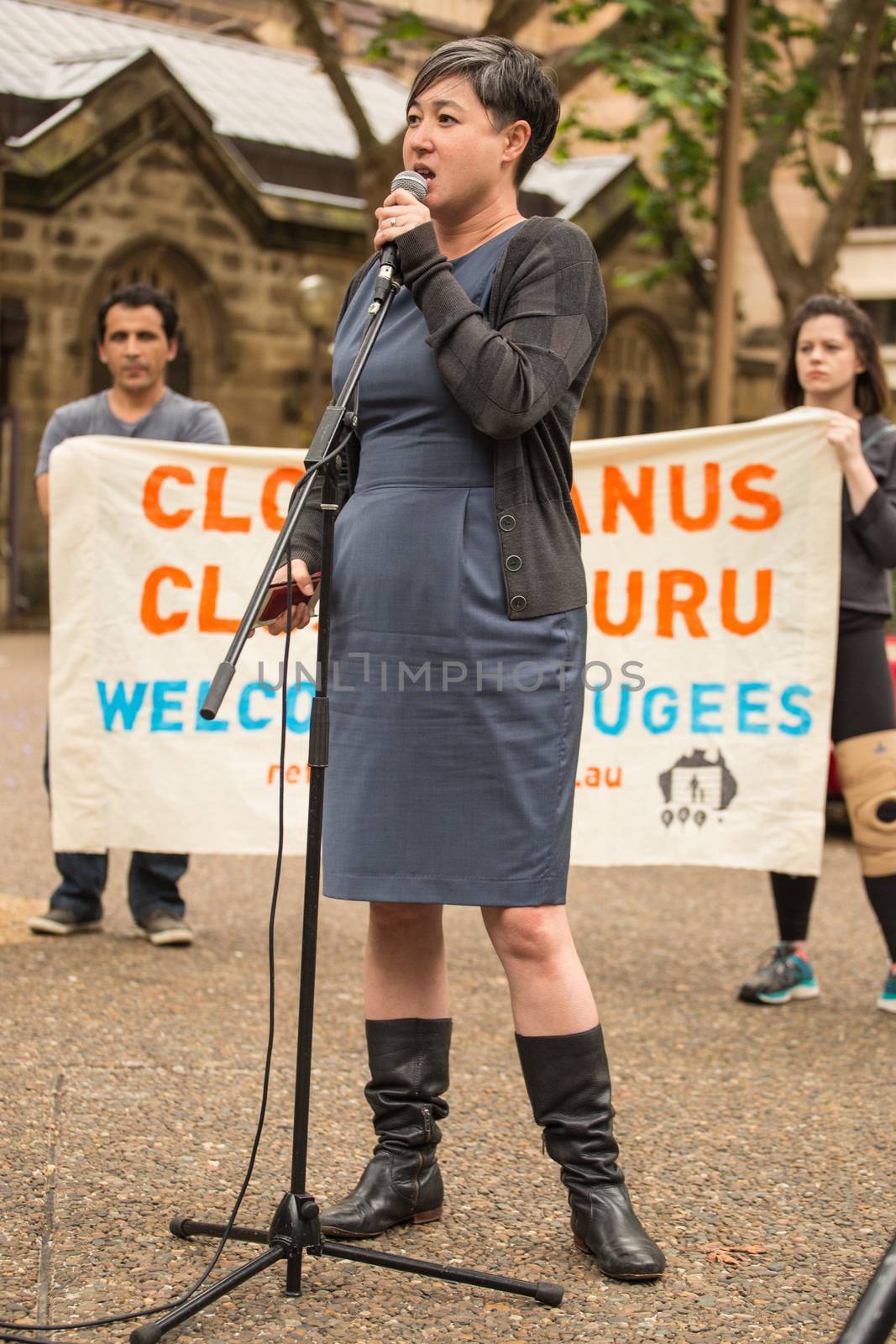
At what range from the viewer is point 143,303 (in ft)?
19.5

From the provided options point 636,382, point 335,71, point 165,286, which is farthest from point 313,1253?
point 636,382

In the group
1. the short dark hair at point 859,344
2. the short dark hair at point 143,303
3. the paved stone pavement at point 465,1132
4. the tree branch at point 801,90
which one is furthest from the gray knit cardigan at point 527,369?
the tree branch at point 801,90

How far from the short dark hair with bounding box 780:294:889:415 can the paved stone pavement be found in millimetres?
1898

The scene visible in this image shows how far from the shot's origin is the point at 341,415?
9.58ft

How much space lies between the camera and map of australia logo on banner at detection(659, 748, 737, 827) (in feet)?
18.0

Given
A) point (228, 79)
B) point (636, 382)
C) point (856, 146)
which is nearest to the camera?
point (856, 146)

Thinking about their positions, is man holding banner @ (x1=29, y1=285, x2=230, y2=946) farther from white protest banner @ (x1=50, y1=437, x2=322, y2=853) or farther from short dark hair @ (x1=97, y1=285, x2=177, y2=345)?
white protest banner @ (x1=50, y1=437, x2=322, y2=853)

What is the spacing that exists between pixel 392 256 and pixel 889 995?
3217 millimetres

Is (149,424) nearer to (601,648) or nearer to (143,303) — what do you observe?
(143,303)

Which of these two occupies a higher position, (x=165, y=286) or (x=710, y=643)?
(x=165, y=286)

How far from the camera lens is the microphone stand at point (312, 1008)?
113 inches

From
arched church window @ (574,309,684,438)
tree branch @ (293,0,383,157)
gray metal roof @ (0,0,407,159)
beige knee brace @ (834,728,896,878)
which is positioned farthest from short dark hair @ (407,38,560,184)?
arched church window @ (574,309,684,438)

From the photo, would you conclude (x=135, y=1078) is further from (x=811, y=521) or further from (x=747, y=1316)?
(x=811, y=521)

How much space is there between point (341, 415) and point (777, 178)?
36.3m
